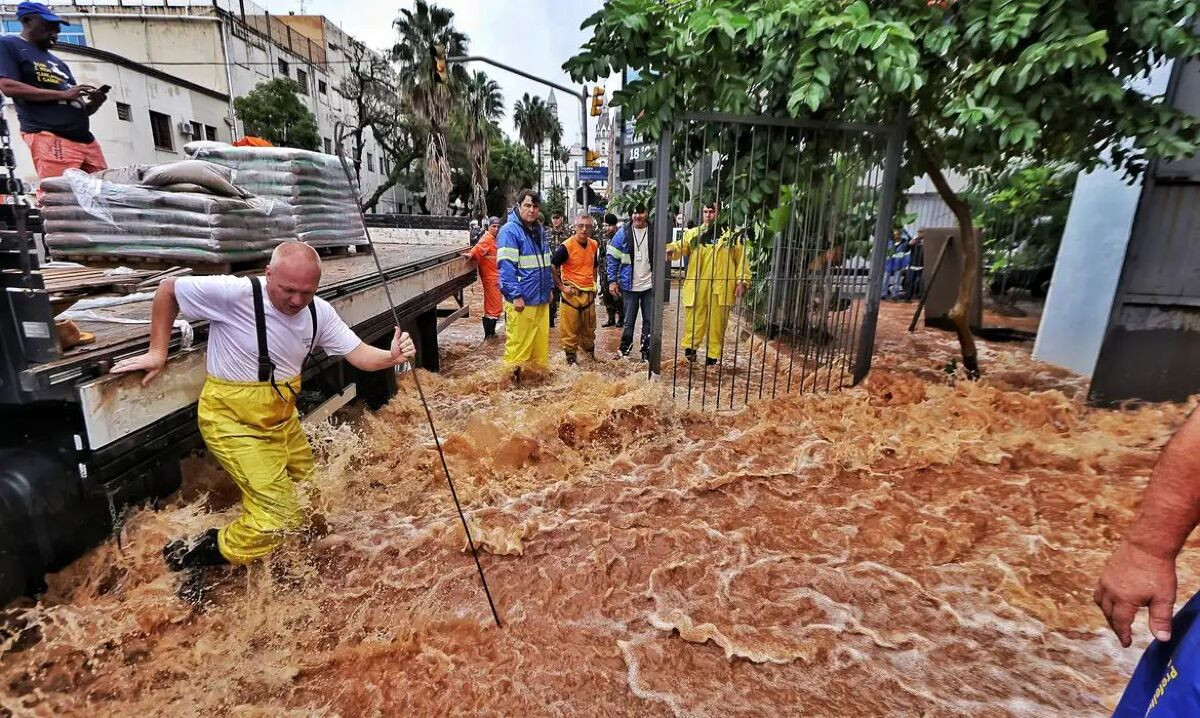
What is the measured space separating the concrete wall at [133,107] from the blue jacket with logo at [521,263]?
16.9 m

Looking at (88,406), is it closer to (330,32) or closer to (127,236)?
(127,236)

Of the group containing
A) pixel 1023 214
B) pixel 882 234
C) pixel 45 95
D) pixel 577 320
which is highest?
pixel 45 95

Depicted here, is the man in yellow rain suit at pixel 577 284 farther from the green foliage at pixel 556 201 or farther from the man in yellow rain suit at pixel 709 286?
the green foliage at pixel 556 201

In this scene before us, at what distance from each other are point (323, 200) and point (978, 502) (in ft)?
18.7

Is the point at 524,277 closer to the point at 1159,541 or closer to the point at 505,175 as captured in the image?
the point at 1159,541

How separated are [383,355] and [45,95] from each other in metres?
3.47

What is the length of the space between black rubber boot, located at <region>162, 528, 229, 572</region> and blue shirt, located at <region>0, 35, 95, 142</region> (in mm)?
3701

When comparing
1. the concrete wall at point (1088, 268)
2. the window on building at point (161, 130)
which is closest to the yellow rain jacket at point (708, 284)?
the concrete wall at point (1088, 268)

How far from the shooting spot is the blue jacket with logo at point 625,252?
7234 millimetres

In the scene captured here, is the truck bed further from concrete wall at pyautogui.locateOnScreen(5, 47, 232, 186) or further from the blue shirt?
concrete wall at pyautogui.locateOnScreen(5, 47, 232, 186)

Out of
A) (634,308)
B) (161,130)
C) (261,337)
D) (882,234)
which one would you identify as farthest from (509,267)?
(161,130)

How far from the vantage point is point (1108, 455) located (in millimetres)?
4414

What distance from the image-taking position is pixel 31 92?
4.15 metres

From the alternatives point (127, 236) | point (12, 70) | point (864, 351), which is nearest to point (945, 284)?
point (864, 351)
